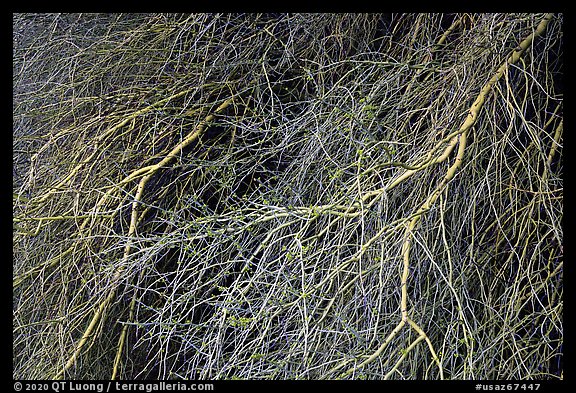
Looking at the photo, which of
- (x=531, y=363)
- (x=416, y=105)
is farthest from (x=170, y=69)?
(x=531, y=363)

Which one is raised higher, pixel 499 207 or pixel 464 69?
pixel 464 69

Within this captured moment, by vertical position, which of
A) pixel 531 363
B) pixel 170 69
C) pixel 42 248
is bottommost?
pixel 42 248

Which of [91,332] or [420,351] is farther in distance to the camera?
[91,332]

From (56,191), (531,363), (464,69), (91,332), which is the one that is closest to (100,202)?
(56,191)

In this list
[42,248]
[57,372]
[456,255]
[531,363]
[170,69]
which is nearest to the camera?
[531,363]

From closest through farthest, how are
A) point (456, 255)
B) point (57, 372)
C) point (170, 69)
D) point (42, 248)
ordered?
point (456, 255), point (57, 372), point (42, 248), point (170, 69)

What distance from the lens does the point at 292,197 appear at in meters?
1.86

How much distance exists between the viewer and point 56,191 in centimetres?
203

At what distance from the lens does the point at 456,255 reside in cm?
172

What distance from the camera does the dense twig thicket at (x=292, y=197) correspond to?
1589mm

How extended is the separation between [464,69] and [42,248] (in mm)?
1566

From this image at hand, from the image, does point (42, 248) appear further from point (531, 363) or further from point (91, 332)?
point (531, 363)

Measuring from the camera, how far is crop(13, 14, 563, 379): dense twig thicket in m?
1.59

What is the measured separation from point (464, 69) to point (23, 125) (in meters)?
1.66
